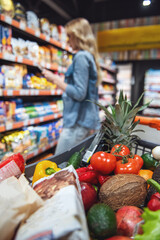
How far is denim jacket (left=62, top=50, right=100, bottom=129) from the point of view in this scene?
191cm

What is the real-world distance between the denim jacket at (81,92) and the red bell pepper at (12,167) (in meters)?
1.21

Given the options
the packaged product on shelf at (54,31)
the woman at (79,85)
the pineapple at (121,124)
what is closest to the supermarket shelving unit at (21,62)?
the packaged product on shelf at (54,31)

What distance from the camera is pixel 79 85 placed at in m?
1.91

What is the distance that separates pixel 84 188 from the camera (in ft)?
2.30

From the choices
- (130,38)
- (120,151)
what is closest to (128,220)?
(120,151)

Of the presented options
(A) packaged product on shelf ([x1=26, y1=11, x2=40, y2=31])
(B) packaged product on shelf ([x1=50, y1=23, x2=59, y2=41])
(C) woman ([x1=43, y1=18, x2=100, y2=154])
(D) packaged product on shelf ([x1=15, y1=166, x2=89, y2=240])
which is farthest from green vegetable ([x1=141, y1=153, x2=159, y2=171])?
(B) packaged product on shelf ([x1=50, y1=23, x2=59, y2=41])

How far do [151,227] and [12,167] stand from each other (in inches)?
21.9

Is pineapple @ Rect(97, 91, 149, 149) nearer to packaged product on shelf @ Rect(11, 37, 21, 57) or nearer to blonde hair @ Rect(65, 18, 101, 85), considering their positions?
blonde hair @ Rect(65, 18, 101, 85)

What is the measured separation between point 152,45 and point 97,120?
14.8 ft

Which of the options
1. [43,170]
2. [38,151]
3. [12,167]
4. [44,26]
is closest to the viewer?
[12,167]

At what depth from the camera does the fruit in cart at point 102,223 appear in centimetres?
54

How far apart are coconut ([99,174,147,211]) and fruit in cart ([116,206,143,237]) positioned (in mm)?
55

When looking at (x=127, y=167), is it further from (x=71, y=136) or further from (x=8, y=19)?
(x=8, y=19)

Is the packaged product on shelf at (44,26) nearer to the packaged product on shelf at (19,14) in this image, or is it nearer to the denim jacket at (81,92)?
the packaged product on shelf at (19,14)
